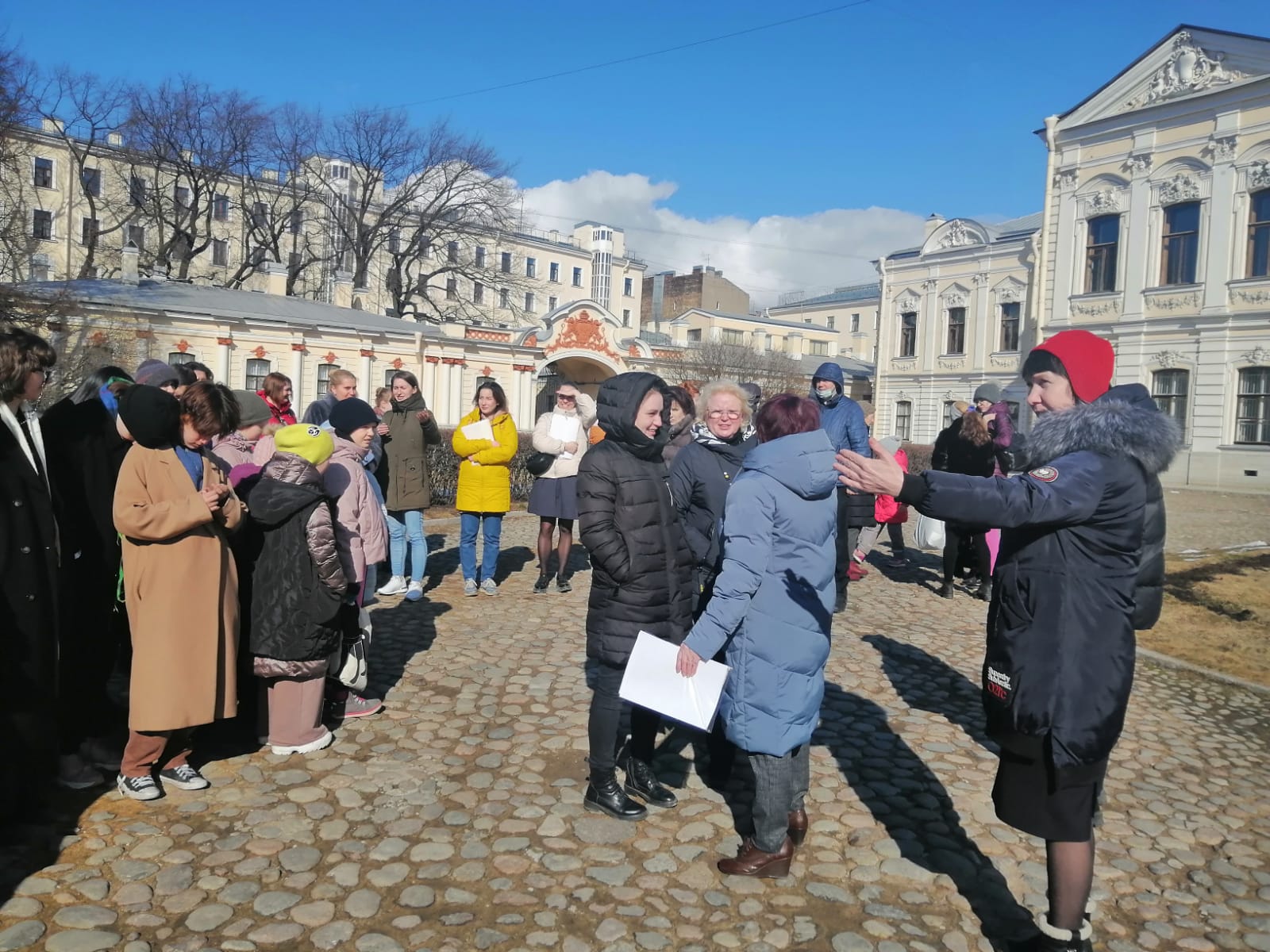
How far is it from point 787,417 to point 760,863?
5.40 feet

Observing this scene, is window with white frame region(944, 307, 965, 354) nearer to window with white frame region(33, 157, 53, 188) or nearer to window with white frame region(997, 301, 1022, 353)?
window with white frame region(997, 301, 1022, 353)

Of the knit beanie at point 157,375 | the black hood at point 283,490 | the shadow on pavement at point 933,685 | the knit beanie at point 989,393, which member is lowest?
the shadow on pavement at point 933,685

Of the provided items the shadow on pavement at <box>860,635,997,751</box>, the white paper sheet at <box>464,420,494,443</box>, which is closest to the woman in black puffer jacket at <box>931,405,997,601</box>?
the shadow on pavement at <box>860,635,997,751</box>

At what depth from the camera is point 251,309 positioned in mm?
31328

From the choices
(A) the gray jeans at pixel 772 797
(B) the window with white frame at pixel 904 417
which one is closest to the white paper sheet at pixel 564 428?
(A) the gray jeans at pixel 772 797

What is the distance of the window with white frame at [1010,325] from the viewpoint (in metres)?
37.5

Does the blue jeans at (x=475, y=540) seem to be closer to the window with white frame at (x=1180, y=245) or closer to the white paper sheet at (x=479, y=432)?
the white paper sheet at (x=479, y=432)

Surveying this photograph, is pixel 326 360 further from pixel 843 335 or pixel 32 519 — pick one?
pixel 843 335

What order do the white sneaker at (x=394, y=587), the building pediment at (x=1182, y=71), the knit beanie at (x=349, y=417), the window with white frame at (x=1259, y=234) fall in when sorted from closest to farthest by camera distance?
the knit beanie at (x=349, y=417)
the white sneaker at (x=394, y=587)
the building pediment at (x=1182, y=71)
the window with white frame at (x=1259, y=234)

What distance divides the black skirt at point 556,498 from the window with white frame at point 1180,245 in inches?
1089

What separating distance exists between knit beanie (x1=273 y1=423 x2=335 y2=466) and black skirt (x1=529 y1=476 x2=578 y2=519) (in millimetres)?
3734

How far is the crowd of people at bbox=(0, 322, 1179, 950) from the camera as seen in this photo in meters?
2.75

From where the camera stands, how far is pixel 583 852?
3561mm

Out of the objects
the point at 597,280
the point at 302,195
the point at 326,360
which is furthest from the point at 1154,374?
the point at 597,280
